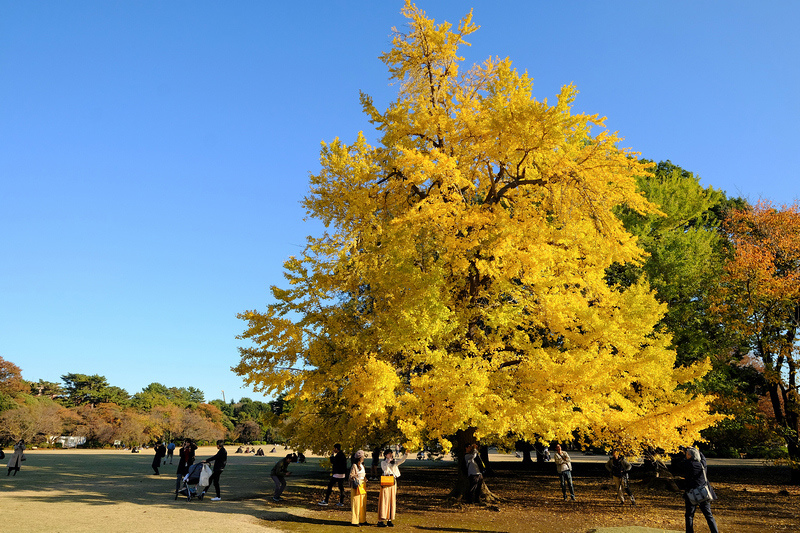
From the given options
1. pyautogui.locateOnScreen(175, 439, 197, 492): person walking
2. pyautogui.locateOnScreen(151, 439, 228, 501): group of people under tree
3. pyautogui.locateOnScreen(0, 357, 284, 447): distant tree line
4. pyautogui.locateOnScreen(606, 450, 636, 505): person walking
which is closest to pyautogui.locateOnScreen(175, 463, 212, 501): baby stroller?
pyautogui.locateOnScreen(151, 439, 228, 501): group of people under tree

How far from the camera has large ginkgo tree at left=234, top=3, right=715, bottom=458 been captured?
424 inches

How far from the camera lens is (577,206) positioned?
38.4 feet

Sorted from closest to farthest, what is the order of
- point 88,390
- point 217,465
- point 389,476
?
point 389,476, point 217,465, point 88,390

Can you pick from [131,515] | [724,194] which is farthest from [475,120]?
[724,194]

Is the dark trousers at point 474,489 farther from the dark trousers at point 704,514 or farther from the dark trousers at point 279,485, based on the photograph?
the dark trousers at point 704,514

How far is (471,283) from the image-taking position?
1385 cm

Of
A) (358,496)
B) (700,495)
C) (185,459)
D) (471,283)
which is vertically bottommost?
(358,496)

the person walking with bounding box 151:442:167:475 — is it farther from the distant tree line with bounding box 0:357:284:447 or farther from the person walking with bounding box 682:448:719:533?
the person walking with bounding box 682:448:719:533

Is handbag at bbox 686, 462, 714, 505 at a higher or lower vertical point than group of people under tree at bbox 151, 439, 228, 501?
higher

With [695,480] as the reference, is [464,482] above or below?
below

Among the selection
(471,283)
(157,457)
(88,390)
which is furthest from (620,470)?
(88,390)

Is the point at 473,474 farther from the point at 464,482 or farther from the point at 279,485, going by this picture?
the point at 279,485

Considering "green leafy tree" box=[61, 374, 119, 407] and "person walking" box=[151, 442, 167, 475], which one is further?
"green leafy tree" box=[61, 374, 119, 407]

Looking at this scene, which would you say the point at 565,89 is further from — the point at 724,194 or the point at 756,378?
the point at 724,194
